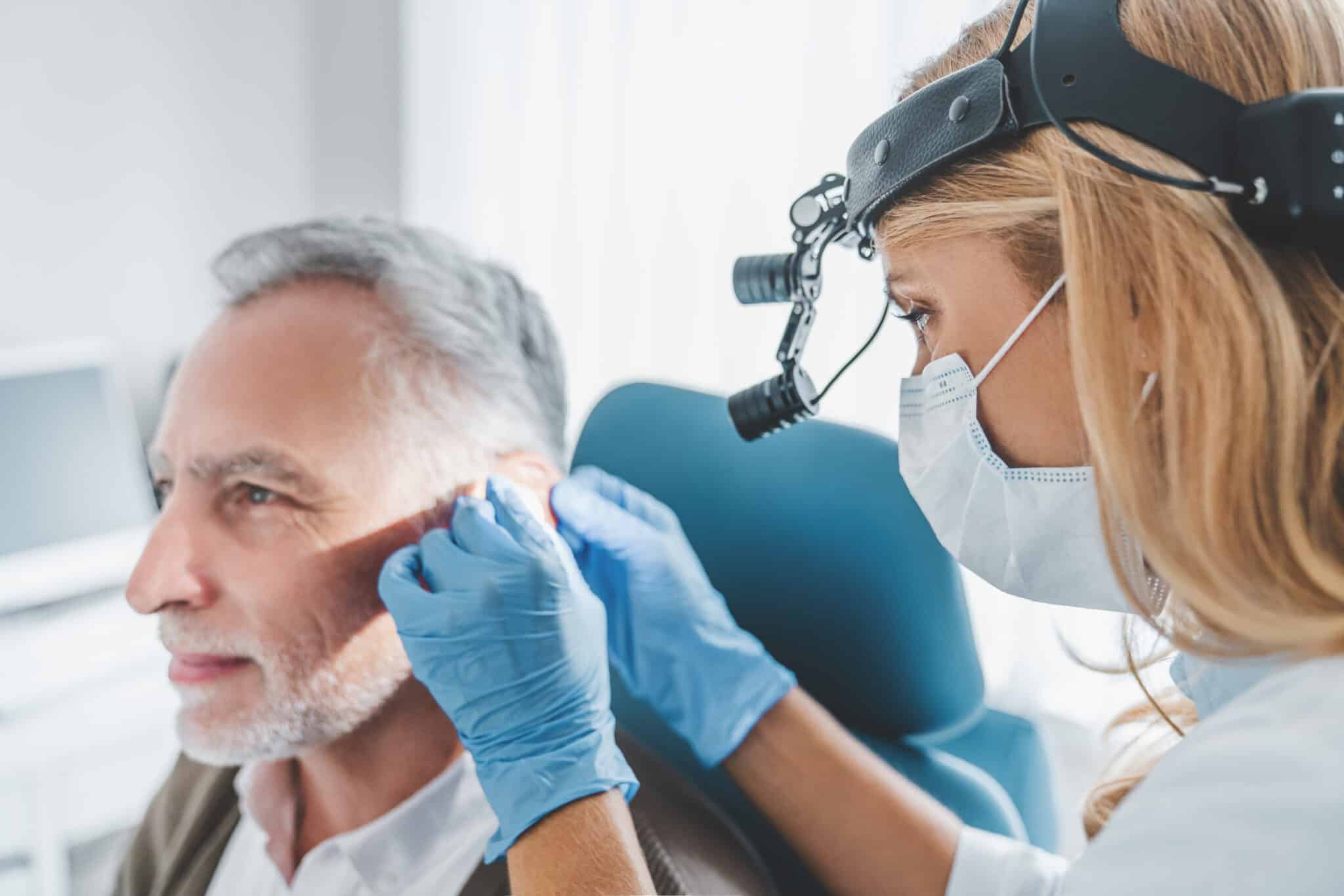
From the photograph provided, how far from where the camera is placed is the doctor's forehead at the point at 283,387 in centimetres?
98

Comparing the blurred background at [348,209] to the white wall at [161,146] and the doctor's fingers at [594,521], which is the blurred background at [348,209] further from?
the doctor's fingers at [594,521]

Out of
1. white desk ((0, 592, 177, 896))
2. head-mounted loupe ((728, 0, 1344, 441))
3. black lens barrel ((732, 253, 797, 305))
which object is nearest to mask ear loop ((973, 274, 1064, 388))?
head-mounted loupe ((728, 0, 1344, 441))

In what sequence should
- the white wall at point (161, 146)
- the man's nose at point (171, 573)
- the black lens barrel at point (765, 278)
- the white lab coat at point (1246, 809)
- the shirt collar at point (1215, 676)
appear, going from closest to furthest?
1. the white lab coat at point (1246, 809)
2. the shirt collar at point (1215, 676)
3. the black lens barrel at point (765, 278)
4. the man's nose at point (171, 573)
5. the white wall at point (161, 146)

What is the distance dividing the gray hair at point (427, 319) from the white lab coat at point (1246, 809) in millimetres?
728

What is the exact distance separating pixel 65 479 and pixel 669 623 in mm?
1815

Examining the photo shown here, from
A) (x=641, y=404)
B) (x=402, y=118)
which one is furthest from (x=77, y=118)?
(x=641, y=404)

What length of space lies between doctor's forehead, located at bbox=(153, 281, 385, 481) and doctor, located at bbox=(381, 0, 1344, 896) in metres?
0.18

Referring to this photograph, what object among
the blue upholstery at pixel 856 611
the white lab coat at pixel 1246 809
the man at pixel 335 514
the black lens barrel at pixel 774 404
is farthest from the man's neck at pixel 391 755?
the white lab coat at pixel 1246 809

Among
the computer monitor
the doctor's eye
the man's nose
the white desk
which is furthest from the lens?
the computer monitor

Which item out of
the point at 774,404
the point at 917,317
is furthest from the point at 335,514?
the point at 917,317

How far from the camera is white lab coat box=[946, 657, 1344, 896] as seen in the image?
0.46 meters

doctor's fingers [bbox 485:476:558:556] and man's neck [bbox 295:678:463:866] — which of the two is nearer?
doctor's fingers [bbox 485:476:558:556]

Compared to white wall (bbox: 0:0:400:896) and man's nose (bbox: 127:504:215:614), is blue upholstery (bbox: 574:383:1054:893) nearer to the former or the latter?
man's nose (bbox: 127:504:215:614)

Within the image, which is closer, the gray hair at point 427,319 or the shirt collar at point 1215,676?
the shirt collar at point 1215,676
